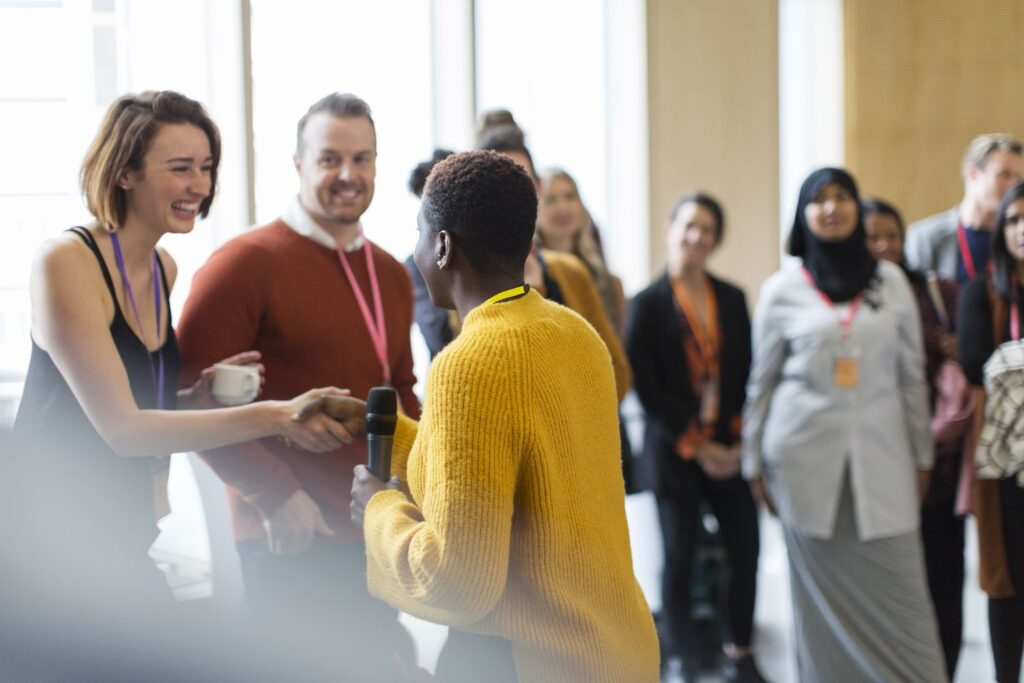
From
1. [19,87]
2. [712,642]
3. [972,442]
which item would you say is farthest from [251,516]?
[712,642]

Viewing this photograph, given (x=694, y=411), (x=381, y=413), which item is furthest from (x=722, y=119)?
(x=381, y=413)

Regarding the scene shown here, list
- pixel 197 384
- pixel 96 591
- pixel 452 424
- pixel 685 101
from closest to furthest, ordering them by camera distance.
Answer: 1. pixel 452 424
2. pixel 96 591
3. pixel 197 384
4. pixel 685 101

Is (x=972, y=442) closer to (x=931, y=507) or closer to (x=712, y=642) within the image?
(x=931, y=507)

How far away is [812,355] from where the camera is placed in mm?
3643

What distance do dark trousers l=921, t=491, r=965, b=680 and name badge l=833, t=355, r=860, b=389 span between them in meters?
0.58

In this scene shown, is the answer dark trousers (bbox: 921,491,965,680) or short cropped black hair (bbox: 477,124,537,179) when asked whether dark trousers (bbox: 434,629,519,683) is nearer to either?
short cropped black hair (bbox: 477,124,537,179)

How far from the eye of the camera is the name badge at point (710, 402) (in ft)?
14.3

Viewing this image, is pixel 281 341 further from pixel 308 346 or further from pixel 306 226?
pixel 306 226

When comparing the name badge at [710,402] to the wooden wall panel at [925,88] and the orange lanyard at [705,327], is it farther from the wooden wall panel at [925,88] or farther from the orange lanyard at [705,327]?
the wooden wall panel at [925,88]

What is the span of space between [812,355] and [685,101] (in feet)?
9.44

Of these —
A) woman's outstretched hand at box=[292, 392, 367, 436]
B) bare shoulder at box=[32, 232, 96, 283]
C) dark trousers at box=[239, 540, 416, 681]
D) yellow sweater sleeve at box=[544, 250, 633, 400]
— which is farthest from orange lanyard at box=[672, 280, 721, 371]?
bare shoulder at box=[32, 232, 96, 283]

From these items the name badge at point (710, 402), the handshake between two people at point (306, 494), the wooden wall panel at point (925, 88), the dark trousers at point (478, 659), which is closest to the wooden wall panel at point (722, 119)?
the wooden wall panel at point (925, 88)

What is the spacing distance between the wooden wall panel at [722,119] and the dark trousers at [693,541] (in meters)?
1.98

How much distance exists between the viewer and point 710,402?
4.39 meters
